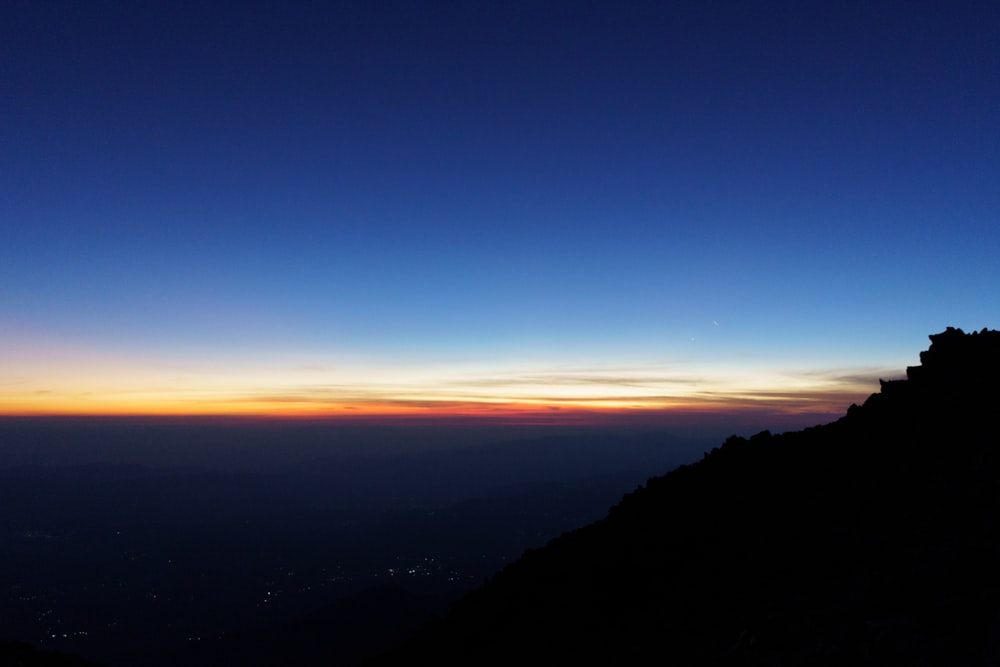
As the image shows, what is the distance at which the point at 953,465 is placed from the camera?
81.5ft

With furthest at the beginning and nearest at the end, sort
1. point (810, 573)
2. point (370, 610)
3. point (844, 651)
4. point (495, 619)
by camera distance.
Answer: point (370, 610) < point (495, 619) < point (810, 573) < point (844, 651)

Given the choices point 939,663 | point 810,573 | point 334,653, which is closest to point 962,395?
point 810,573

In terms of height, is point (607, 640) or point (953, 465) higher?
point (953, 465)

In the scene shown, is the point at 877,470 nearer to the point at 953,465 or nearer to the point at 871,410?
the point at 953,465

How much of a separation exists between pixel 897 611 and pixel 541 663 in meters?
16.5

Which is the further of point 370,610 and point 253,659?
point 370,610

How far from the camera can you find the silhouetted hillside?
17.2m

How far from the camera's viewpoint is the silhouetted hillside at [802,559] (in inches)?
677

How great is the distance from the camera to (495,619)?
35375 millimetres

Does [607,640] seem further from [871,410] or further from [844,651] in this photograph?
[871,410]

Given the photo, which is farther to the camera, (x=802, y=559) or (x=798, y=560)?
(x=798, y=560)

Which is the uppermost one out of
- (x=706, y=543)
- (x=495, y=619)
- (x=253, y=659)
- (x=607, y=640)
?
(x=706, y=543)

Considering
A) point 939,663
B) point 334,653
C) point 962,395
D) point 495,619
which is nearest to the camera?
point 939,663

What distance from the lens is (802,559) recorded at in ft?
79.7
